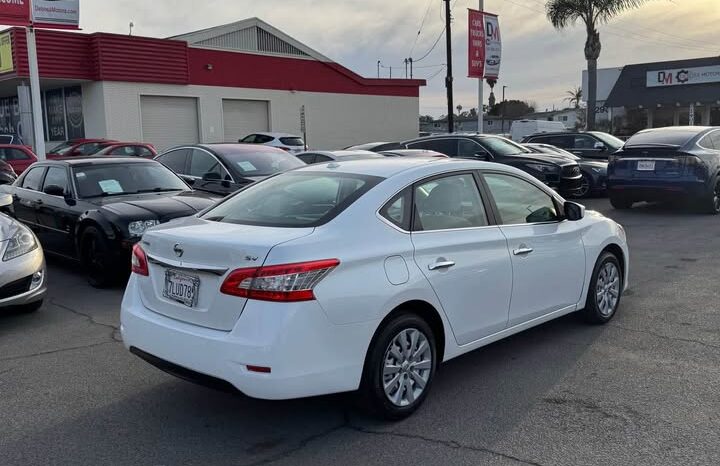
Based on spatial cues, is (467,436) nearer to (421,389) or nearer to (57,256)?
(421,389)

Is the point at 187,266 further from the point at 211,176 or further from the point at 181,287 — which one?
the point at 211,176

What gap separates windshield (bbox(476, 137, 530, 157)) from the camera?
1453cm

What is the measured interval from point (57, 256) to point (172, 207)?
211 cm

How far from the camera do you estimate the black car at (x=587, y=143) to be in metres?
17.6

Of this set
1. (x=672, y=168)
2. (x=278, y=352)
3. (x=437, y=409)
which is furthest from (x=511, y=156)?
(x=278, y=352)

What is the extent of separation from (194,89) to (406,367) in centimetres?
2621

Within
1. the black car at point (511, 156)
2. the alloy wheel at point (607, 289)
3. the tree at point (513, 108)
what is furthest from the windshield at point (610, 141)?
the tree at point (513, 108)

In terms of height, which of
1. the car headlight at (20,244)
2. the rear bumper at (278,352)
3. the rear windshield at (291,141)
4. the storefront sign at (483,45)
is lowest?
the rear bumper at (278,352)

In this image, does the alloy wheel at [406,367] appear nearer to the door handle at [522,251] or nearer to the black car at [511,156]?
the door handle at [522,251]

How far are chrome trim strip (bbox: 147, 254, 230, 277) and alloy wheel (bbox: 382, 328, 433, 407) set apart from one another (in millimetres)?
1059

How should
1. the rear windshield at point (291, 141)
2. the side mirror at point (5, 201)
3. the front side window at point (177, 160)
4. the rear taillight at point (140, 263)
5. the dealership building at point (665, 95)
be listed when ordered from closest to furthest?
the rear taillight at point (140, 263)
the side mirror at point (5, 201)
the front side window at point (177, 160)
the rear windshield at point (291, 141)
the dealership building at point (665, 95)

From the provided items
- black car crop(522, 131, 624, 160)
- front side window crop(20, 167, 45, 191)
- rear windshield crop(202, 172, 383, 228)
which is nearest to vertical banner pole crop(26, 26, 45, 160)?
front side window crop(20, 167, 45, 191)

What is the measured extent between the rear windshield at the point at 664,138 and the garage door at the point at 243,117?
20.2 metres

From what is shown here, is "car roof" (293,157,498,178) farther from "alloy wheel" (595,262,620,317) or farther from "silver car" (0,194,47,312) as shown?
"silver car" (0,194,47,312)
